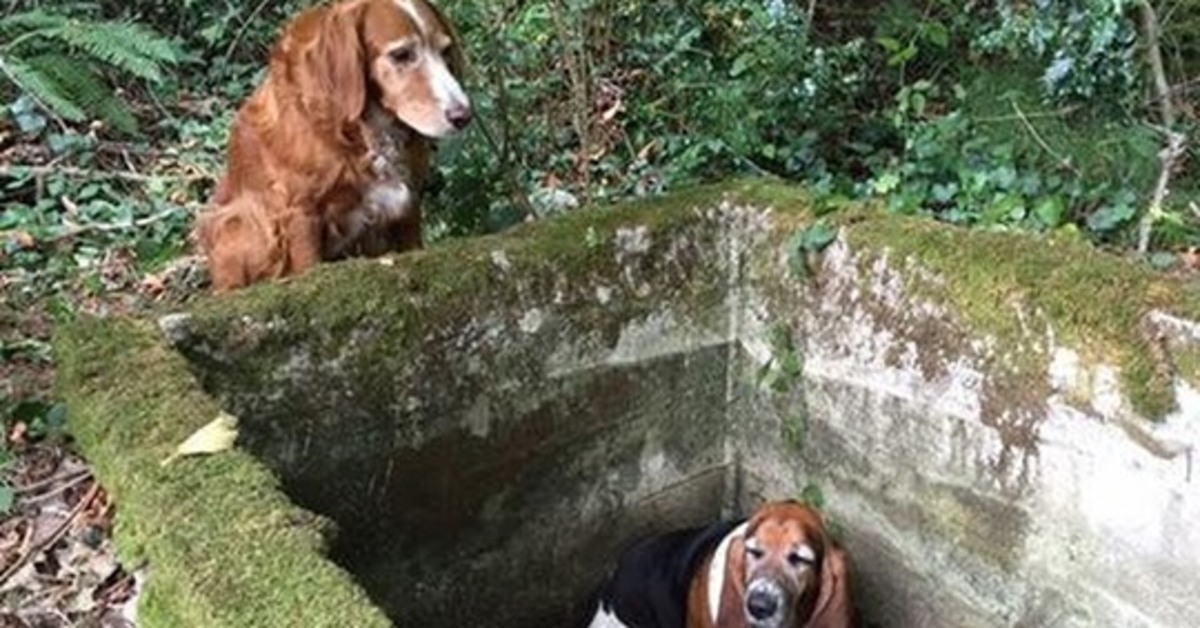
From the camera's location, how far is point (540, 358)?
4.34 m

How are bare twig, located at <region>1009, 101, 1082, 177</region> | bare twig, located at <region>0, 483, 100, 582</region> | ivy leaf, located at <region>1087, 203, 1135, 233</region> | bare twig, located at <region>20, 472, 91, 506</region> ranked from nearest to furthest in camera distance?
1. bare twig, located at <region>0, 483, 100, 582</region>
2. bare twig, located at <region>20, 472, 91, 506</region>
3. ivy leaf, located at <region>1087, 203, 1135, 233</region>
4. bare twig, located at <region>1009, 101, 1082, 177</region>

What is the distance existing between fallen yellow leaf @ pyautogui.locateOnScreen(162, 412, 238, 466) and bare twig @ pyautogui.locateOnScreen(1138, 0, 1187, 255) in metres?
3.39

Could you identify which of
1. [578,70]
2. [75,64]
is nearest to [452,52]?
[75,64]

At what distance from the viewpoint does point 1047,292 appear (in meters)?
3.87

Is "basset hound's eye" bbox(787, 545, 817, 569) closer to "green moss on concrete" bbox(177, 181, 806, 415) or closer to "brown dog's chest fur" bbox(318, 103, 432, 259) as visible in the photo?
"green moss on concrete" bbox(177, 181, 806, 415)

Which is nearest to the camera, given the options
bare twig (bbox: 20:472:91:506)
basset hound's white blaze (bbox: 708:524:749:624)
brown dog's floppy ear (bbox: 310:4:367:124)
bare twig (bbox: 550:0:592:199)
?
bare twig (bbox: 20:472:91:506)

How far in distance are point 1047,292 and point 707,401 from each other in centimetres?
135

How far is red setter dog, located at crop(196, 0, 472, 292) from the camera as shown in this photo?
4070 mm

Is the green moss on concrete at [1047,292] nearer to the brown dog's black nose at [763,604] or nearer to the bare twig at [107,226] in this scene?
the brown dog's black nose at [763,604]

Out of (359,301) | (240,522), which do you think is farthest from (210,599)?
(359,301)

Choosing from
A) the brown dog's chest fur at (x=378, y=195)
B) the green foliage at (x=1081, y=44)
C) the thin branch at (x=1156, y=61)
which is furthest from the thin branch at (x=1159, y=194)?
the brown dog's chest fur at (x=378, y=195)

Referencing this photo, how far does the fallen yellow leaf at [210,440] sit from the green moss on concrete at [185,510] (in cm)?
3

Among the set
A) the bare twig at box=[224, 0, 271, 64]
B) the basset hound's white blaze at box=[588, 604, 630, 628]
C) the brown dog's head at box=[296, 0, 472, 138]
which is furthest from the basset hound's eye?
the bare twig at box=[224, 0, 271, 64]

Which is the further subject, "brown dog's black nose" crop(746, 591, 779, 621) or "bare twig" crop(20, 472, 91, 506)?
"brown dog's black nose" crop(746, 591, 779, 621)
